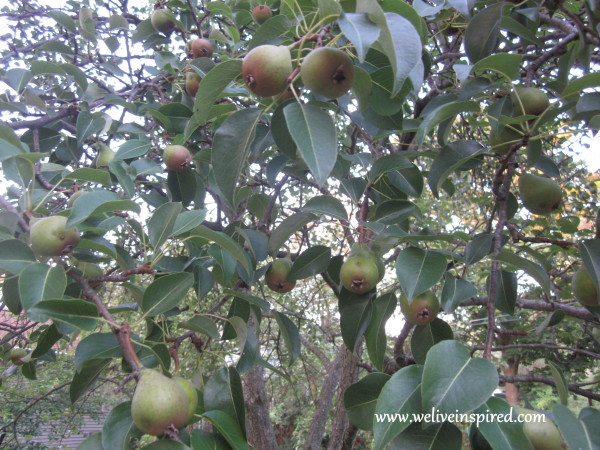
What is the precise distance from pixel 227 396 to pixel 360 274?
1.63 ft

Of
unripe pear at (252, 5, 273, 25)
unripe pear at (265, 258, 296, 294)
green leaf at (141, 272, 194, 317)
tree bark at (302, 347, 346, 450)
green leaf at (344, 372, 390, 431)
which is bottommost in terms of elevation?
tree bark at (302, 347, 346, 450)

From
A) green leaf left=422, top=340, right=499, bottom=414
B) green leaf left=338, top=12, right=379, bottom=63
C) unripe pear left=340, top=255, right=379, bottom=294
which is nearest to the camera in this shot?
green leaf left=338, top=12, right=379, bottom=63

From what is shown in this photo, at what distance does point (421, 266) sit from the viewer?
1237 mm

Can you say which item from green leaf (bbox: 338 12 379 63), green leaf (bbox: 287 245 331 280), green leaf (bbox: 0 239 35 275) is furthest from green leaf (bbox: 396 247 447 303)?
green leaf (bbox: 0 239 35 275)

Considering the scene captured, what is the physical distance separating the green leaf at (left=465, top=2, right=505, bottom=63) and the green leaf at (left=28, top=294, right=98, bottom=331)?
1.27 m

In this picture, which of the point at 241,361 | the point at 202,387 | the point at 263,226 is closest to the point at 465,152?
the point at 263,226

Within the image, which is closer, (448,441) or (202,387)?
(448,441)

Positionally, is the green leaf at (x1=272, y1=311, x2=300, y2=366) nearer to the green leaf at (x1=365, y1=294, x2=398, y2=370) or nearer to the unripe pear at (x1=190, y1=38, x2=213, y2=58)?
the green leaf at (x1=365, y1=294, x2=398, y2=370)

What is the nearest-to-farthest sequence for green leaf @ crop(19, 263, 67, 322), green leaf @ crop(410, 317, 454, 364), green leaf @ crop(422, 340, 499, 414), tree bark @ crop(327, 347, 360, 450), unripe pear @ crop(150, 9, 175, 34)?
green leaf @ crop(422, 340, 499, 414), green leaf @ crop(19, 263, 67, 322), green leaf @ crop(410, 317, 454, 364), unripe pear @ crop(150, 9, 175, 34), tree bark @ crop(327, 347, 360, 450)

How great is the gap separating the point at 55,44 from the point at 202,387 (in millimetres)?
1847

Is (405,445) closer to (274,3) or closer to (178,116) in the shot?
(178,116)

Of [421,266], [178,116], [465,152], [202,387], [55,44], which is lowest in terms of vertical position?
[202,387]

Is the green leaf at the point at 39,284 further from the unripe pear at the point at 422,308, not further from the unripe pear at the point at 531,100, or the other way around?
the unripe pear at the point at 531,100

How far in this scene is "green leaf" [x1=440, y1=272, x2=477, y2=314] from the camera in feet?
4.16
